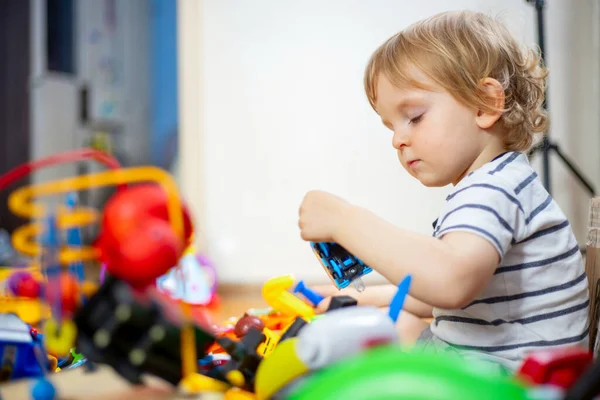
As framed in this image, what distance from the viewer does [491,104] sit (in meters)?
0.65

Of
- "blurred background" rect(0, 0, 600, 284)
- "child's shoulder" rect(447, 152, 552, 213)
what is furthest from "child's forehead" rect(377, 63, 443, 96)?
"blurred background" rect(0, 0, 600, 284)

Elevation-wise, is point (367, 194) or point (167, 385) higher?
point (167, 385)

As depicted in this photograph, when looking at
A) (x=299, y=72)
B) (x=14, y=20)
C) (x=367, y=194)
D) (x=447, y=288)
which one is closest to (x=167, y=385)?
(x=447, y=288)

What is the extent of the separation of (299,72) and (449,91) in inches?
52.2

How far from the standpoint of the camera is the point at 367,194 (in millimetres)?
1838

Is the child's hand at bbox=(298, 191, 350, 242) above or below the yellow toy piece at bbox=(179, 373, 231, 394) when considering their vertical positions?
above

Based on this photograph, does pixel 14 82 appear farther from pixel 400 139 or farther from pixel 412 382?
pixel 412 382

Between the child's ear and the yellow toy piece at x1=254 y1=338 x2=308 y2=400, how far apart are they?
0.36 metres

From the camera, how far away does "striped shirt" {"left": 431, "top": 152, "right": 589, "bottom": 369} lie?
22.3 inches

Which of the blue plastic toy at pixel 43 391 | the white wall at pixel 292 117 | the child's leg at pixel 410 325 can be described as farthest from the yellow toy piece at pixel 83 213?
the white wall at pixel 292 117

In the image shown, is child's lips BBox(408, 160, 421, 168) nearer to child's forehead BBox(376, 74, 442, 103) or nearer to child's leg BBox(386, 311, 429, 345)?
child's forehead BBox(376, 74, 442, 103)

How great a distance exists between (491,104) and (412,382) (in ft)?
1.53

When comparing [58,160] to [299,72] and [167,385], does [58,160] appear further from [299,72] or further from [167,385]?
[299,72]

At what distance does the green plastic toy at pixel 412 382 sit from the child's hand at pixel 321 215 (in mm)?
273
